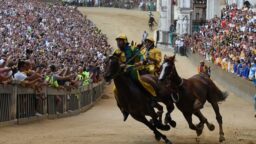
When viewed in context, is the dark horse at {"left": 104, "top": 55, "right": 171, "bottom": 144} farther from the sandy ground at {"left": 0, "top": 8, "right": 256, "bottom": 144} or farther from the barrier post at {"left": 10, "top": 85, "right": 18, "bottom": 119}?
the barrier post at {"left": 10, "top": 85, "right": 18, "bottom": 119}

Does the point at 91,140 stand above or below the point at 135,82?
below

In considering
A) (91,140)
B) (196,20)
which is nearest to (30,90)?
(91,140)

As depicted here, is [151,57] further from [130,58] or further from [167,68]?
[167,68]

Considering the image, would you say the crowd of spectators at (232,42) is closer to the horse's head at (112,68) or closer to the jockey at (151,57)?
the jockey at (151,57)

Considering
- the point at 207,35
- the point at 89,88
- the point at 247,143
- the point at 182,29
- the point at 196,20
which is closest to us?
the point at 247,143

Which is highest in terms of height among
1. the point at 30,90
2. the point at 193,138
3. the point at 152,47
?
the point at 152,47

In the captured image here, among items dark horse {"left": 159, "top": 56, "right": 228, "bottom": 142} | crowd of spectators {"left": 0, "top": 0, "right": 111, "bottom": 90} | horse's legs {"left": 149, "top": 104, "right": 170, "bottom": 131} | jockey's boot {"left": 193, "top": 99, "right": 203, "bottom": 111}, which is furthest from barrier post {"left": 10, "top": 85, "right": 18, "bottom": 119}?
jockey's boot {"left": 193, "top": 99, "right": 203, "bottom": 111}

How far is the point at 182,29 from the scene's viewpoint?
54.5 metres

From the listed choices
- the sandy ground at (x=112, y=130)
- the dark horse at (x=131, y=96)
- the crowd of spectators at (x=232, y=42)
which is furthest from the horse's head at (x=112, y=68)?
the crowd of spectators at (x=232, y=42)

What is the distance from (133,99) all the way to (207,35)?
3143 centimetres

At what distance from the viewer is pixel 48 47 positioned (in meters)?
37.2

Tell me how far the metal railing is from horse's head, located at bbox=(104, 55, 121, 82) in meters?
3.28

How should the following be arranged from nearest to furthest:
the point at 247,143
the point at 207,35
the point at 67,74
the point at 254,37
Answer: the point at 247,143, the point at 67,74, the point at 254,37, the point at 207,35

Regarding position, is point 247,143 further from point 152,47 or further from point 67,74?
point 67,74
